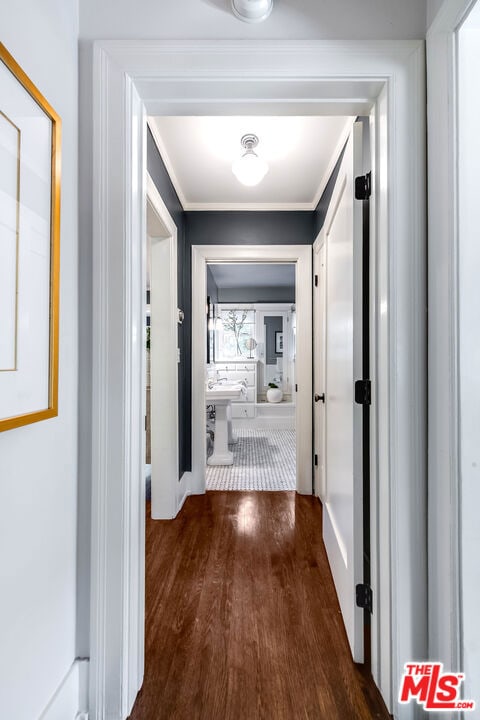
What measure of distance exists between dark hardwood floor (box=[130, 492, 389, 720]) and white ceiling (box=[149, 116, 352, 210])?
2.43m

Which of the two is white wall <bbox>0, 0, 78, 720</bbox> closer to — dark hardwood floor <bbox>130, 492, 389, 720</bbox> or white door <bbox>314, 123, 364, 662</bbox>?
dark hardwood floor <bbox>130, 492, 389, 720</bbox>

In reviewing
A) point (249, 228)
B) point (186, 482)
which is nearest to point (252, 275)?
point (249, 228)

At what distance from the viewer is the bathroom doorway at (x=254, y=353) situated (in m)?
4.88

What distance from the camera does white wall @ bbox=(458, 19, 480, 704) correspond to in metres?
0.95

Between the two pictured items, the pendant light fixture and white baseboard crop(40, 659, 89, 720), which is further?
the pendant light fixture

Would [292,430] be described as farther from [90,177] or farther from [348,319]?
[90,177]

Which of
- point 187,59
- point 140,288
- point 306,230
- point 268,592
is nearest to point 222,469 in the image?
point 268,592

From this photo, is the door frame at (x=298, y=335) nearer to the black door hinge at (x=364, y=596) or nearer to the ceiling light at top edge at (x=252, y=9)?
the black door hinge at (x=364, y=596)

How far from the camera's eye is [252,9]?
1.07 meters

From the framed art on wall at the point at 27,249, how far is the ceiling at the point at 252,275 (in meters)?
3.88

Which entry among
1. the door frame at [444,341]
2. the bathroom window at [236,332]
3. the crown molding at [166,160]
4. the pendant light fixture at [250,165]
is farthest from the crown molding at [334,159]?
the bathroom window at [236,332]

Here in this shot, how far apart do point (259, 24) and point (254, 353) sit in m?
5.45

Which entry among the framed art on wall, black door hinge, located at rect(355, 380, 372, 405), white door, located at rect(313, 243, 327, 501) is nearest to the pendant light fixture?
white door, located at rect(313, 243, 327, 501)

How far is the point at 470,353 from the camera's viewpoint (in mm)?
963
